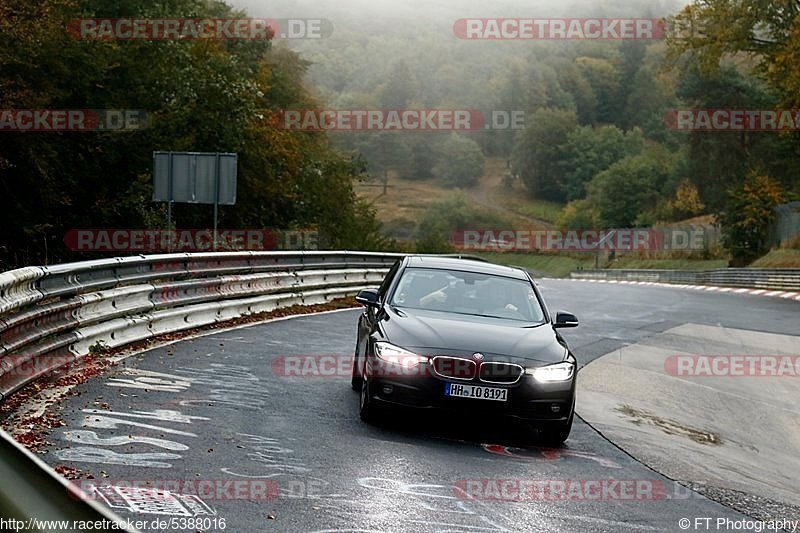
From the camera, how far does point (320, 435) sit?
8867mm

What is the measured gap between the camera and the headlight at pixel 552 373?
9.18 m

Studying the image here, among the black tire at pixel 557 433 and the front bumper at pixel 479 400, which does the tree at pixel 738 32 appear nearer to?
the black tire at pixel 557 433

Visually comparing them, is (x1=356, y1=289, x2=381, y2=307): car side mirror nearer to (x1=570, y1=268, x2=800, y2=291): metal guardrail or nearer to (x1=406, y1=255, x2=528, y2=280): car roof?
(x1=406, y1=255, x2=528, y2=280): car roof

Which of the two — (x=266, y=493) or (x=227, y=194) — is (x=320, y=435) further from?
(x=227, y=194)

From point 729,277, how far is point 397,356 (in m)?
47.6

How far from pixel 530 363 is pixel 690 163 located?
399ft

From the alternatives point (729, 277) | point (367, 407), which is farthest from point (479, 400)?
point (729, 277)

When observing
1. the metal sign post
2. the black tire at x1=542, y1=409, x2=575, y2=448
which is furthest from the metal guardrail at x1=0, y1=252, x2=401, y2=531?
the black tire at x1=542, y1=409, x2=575, y2=448

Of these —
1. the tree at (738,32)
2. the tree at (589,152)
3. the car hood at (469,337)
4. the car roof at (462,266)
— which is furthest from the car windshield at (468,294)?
the tree at (589,152)

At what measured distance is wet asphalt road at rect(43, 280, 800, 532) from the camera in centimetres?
640

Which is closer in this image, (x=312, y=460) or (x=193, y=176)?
(x=312, y=460)

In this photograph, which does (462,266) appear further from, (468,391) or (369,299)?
(468,391)

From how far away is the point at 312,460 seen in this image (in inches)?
308

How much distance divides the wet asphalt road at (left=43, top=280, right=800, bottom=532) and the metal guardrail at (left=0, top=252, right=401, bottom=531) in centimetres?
63
